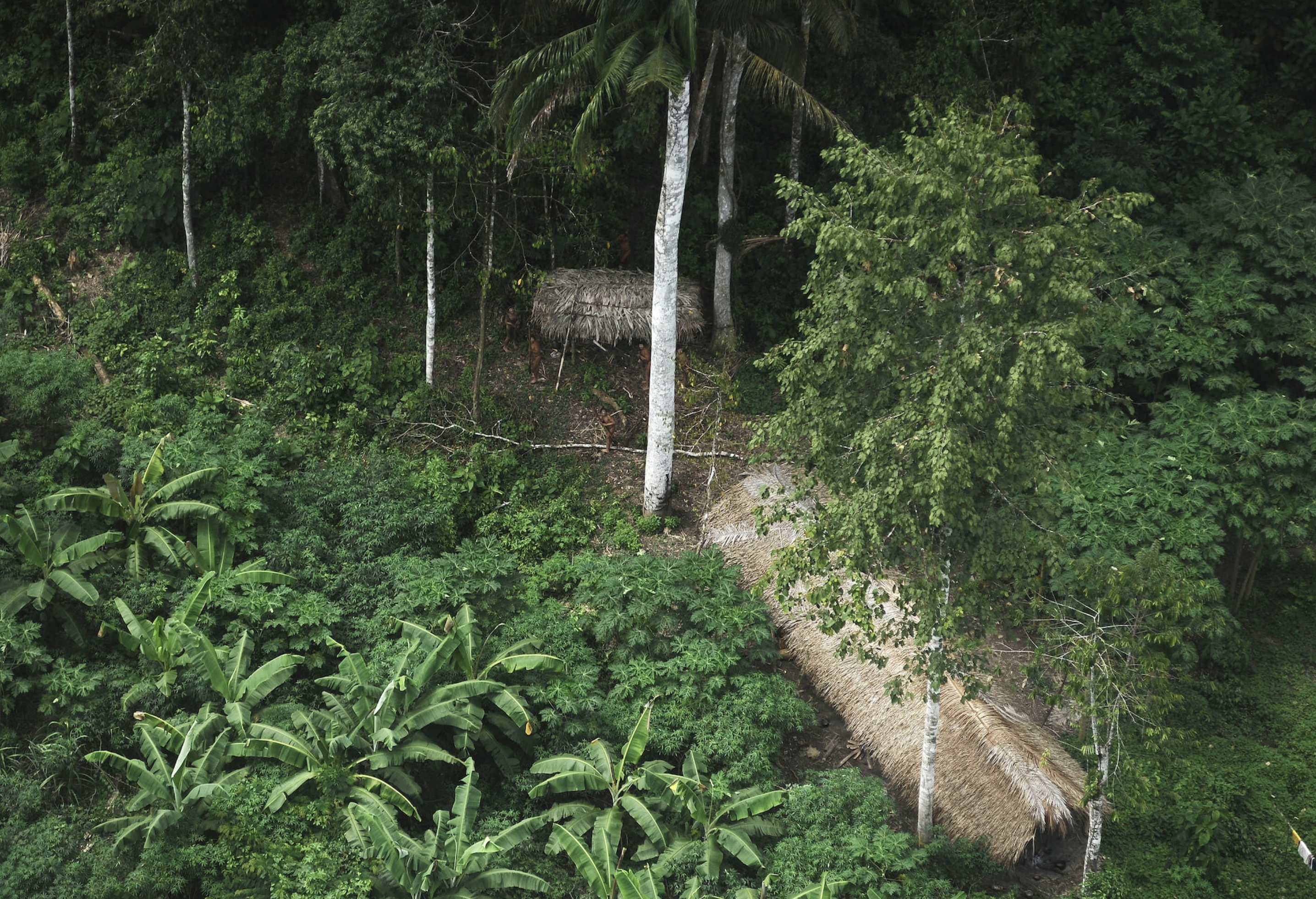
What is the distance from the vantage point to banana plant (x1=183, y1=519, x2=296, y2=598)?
39.3 feet

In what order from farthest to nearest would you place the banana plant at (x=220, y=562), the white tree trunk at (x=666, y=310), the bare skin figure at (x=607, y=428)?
Result: the bare skin figure at (x=607, y=428) < the white tree trunk at (x=666, y=310) < the banana plant at (x=220, y=562)

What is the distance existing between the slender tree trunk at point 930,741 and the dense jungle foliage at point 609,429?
0.63 ft

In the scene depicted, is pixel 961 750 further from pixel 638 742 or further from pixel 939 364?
pixel 939 364

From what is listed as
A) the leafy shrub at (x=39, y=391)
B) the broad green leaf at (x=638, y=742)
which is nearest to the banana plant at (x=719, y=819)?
the broad green leaf at (x=638, y=742)

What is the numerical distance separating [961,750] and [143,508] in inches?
393

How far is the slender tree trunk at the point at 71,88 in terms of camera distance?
56.5 ft

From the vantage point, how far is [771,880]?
9555mm

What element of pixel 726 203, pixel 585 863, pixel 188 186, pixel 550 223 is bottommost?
pixel 585 863

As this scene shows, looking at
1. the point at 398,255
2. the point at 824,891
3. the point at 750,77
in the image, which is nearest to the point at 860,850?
the point at 824,891

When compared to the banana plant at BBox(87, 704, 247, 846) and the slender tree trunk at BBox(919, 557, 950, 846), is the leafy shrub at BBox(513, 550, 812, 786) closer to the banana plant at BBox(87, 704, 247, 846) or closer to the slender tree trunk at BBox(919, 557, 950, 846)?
the slender tree trunk at BBox(919, 557, 950, 846)

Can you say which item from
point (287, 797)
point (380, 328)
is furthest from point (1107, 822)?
point (380, 328)

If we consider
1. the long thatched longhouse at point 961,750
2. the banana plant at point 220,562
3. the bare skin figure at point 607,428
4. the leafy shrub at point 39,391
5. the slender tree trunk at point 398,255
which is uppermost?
the slender tree trunk at point 398,255

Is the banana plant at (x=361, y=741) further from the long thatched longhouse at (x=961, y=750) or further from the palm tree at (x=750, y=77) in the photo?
the palm tree at (x=750, y=77)

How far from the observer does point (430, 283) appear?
15.2 metres
